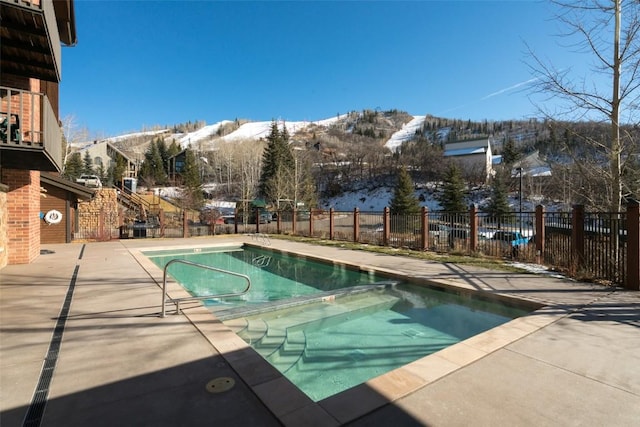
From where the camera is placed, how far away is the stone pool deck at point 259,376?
2203 millimetres

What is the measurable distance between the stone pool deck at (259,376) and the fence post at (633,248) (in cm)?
136

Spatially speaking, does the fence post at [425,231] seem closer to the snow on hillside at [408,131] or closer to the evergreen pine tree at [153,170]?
the evergreen pine tree at [153,170]

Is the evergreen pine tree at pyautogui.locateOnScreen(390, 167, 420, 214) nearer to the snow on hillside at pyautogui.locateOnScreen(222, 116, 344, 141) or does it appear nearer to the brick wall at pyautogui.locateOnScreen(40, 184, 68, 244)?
the brick wall at pyautogui.locateOnScreen(40, 184, 68, 244)

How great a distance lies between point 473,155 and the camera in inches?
2048

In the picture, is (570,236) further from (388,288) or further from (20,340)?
(20,340)

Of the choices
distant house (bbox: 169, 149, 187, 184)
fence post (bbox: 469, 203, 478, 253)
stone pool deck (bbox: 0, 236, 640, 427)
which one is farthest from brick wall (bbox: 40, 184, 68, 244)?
distant house (bbox: 169, 149, 187, 184)

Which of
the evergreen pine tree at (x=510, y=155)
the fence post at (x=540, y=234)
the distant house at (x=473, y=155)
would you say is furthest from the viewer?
the distant house at (x=473, y=155)

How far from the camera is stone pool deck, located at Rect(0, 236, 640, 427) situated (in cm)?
220

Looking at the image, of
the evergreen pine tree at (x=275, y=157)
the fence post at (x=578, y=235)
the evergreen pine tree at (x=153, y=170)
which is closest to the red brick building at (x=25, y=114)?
the fence post at (x=578, y=235)

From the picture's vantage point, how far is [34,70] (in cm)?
701

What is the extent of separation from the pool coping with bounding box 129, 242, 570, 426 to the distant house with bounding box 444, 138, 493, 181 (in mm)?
42985

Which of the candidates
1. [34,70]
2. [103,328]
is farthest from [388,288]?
[34,70]

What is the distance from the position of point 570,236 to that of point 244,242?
38.0 ft

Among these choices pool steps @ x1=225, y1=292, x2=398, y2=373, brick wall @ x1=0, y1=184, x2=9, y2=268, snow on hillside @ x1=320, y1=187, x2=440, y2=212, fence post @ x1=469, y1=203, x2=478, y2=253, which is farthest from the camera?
snow on hillside @ x1=320, y1=187, x2=440, y2=212
